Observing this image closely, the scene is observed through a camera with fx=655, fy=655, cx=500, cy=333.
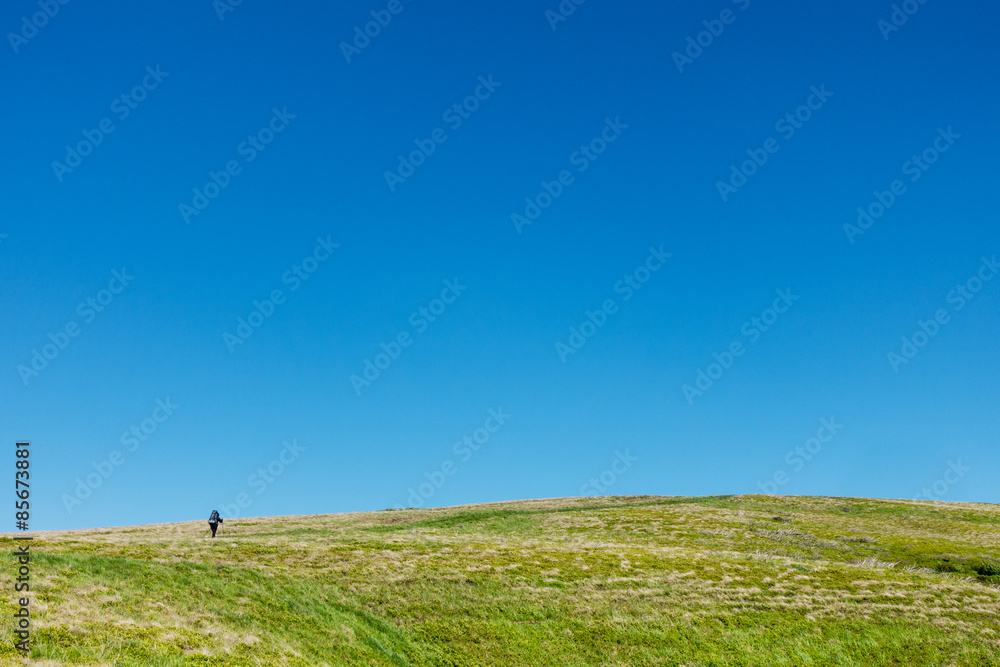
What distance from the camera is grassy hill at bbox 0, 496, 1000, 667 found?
92.1 ft

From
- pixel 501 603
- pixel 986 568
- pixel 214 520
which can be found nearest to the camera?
pixel 501 603

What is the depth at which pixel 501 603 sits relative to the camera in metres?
37.5

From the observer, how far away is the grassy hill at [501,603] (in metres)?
28.1

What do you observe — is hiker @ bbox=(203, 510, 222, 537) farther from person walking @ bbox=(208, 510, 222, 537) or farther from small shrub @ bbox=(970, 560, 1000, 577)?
small shrub @ bbox=(970, 560, 1000, 577)

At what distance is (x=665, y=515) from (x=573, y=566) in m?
36.5

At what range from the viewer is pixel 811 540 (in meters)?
63.3

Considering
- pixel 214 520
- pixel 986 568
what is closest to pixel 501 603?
pixel 214 520

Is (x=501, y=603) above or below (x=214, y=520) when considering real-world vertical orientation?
below

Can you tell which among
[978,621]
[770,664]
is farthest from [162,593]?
[978,621]

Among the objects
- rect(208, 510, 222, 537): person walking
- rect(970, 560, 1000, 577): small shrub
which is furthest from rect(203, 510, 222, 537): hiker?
rect(970, 560, 1000, 577): small shrub

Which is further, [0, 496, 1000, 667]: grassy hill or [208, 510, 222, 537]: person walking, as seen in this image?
[208, 510, 222, 537]: person walking

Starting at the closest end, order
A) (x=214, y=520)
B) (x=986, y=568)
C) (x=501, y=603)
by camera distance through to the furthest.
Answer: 1. (x=501, y=603)
2. (x=986, y=568)
3. (x=214, y=520)

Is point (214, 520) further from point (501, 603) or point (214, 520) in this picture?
point (501, 603)

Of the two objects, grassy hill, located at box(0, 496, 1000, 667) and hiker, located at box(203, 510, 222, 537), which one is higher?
hiker, located at box(203, 510, 222, 537)
